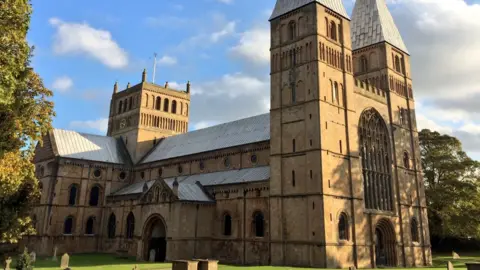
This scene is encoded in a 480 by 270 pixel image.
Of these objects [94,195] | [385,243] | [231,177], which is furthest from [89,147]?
[385,243]

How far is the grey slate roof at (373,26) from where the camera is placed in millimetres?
41272

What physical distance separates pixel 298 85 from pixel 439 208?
2801cm

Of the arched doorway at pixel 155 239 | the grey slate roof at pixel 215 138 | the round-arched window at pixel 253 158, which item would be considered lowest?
the arched doorway at pixel 155 239

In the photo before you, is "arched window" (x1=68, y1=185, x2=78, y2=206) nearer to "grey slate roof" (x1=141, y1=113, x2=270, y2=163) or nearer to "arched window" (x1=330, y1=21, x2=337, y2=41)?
"grey slate roof" (x1=141, y1=113, x2=270, y2=163)

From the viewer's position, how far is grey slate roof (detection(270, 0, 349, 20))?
3409 centimetres

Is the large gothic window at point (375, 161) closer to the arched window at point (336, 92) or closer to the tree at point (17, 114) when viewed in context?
the arched window at point (336, 92)

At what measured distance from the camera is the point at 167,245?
33812 millimetres

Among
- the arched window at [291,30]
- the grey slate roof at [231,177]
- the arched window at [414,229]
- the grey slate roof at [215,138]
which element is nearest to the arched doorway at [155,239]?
the grey slate roof at [231,177]

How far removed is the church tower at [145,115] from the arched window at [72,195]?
27.4 ft

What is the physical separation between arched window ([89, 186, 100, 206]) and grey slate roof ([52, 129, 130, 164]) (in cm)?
366

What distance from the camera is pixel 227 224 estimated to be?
35406 mm

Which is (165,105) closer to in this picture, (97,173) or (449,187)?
(97,173)

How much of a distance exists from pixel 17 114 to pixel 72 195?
33.3 meters

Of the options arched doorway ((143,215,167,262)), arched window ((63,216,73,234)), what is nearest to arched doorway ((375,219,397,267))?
arched doorway ((143,215,167,262))
